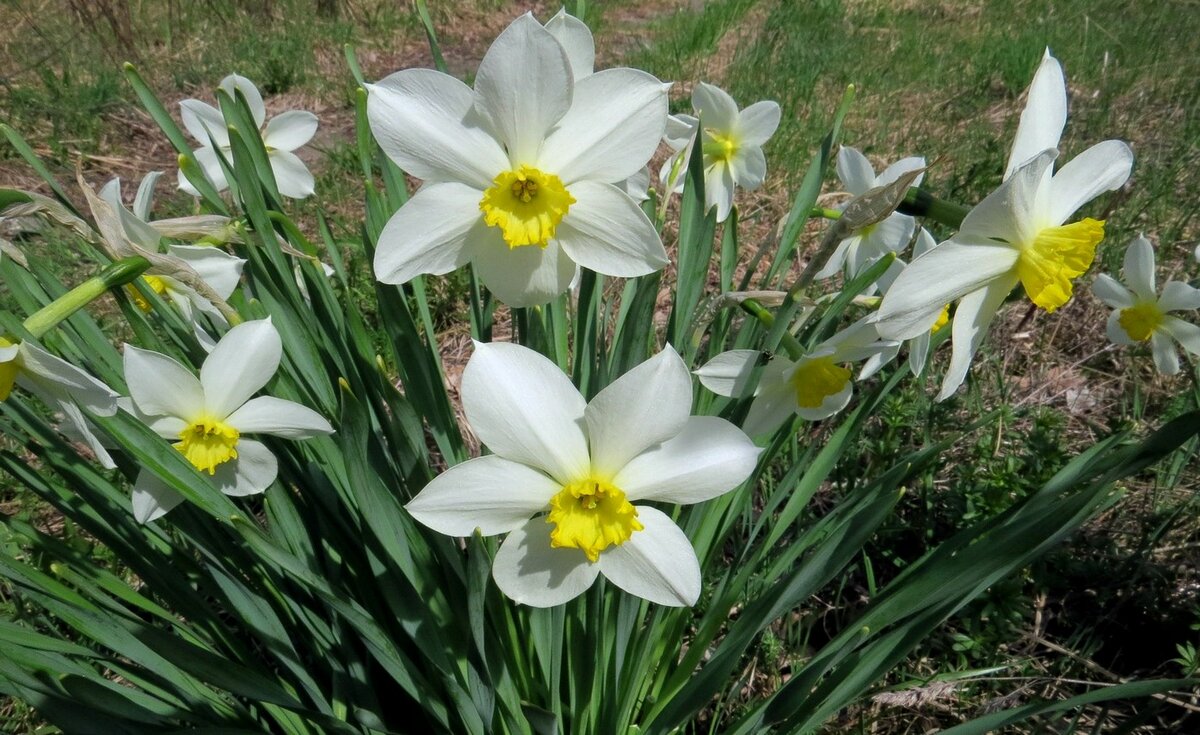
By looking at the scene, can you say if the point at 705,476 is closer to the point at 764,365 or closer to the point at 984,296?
the point at 764,365

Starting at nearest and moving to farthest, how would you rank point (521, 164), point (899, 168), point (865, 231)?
1. point (521, 164)
2. point (899, 168)
3. point (865, 231)

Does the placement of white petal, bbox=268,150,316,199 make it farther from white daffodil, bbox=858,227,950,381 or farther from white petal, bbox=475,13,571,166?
white daffodil, bbox=858,227,950,381

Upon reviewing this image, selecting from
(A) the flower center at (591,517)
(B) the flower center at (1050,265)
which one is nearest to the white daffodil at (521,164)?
(A) the flower center at (591,517)

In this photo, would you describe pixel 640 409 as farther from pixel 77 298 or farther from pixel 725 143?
pixel 725 143

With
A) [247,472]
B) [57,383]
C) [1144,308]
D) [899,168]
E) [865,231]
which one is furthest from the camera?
[1144,308]

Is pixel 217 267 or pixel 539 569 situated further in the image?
pixel 217 267

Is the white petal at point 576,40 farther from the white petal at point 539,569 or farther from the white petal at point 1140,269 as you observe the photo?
the white petal at point 1140,269

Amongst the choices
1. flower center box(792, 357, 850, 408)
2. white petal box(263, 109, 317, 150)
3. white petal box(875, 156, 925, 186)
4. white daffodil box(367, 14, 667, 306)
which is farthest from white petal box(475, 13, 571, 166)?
white petal box(263, 109, 317, 150)

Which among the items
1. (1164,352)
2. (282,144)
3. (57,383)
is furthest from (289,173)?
(1164,352)
